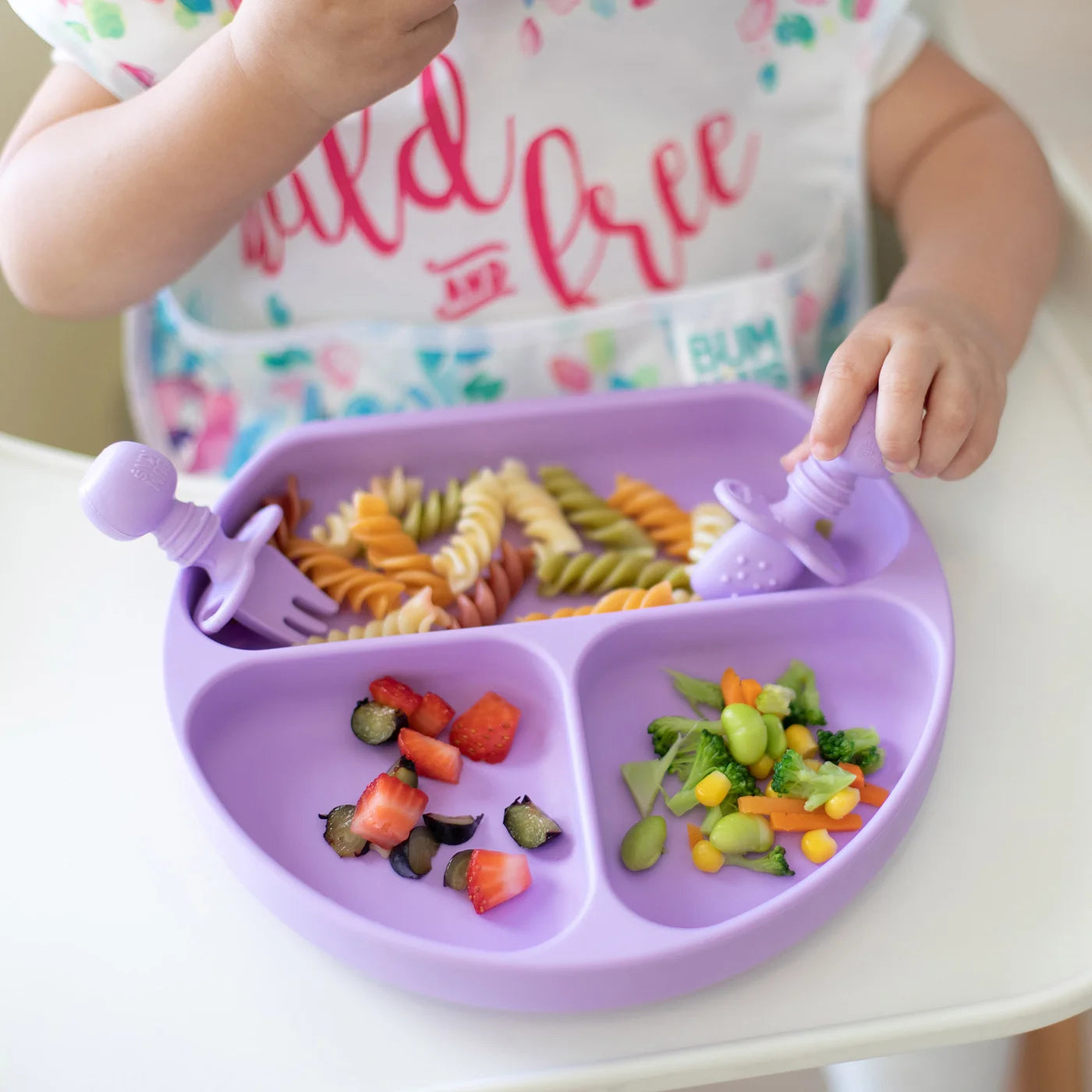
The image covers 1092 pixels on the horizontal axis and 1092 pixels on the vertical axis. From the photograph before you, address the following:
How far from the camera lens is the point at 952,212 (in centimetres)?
91

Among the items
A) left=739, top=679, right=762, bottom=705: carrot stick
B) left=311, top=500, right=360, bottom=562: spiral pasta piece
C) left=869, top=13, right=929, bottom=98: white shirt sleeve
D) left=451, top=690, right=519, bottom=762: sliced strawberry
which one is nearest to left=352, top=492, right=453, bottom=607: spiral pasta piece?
left=311, top=500, right=360, bottom=562: spiral pasta piece

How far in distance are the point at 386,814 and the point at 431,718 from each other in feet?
0.27

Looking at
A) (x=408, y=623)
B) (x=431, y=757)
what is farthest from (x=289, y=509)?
(x=431, y=757)

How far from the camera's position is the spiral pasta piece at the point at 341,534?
2.76 feet

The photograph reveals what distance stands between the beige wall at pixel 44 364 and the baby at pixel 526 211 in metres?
0.10

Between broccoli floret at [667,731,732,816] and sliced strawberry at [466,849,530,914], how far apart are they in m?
0.10

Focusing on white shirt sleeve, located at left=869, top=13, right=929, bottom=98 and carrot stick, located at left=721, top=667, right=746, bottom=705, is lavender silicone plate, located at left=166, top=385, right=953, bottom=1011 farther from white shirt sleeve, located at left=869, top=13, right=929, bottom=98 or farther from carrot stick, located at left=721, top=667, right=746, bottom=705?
white shirt sleeve, located at left=869, top=13, right=929, bottom=98

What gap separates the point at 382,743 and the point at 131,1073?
22 cm

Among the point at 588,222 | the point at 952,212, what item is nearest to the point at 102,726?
the point at 588,222

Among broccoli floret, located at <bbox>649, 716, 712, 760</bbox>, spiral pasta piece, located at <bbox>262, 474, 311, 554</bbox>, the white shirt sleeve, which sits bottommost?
broccoli floret, located at <bbox>649, 716, 712, 760</bbox>

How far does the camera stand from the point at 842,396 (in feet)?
2.25

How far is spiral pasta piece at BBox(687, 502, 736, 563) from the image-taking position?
82 cm

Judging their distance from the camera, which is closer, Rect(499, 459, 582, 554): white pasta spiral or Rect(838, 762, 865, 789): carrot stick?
Rect(838, 762, 865, 789): carrot stick

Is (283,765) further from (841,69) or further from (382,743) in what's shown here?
(841,69)
